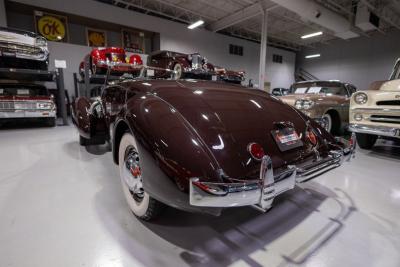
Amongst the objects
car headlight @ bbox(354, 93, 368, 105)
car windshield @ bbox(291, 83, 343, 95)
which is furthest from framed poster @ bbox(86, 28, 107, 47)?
car headlight @ bbox(354, 93, 368, 105)

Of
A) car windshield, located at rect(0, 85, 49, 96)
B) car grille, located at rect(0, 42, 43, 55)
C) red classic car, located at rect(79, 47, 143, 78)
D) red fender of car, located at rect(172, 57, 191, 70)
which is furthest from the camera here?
red fender of car, located at rect(172, 57, 191, 70)

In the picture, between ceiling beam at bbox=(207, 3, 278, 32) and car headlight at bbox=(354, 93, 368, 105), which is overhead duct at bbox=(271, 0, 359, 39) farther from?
car headlight at bbox=(354, 93, 368, 105)

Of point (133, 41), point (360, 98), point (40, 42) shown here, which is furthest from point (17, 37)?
point (360, 98)

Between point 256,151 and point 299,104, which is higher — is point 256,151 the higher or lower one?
the lower one

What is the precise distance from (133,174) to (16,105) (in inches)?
204

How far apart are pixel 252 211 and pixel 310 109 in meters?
2.84

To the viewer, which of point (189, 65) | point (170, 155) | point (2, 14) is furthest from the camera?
point (2, 14)

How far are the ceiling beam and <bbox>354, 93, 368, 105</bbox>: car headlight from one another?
775cm

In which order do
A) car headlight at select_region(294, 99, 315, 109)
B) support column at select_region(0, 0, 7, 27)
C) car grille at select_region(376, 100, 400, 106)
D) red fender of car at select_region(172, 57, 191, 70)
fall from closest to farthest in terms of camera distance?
car grille at select_region(376, 100, 400, 106) → car headlight at select_region(294, 99, 315, 109) → red fender of car at select_region(172, 57, 191, 70) → support column at select_region(0, 0, 7, 27)

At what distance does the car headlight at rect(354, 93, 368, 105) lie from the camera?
11.0 ft

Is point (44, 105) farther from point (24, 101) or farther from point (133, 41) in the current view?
point (133, 41)

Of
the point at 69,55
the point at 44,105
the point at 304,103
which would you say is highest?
the point at 69,55

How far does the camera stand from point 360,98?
11.2ft

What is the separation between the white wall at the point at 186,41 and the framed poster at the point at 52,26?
397 millimetres
